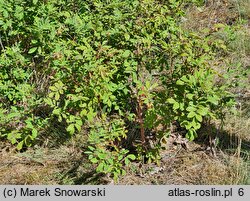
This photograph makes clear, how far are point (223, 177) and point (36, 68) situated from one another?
195 centimetres

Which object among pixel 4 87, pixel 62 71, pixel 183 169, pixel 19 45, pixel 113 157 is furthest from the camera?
pixel 19 45

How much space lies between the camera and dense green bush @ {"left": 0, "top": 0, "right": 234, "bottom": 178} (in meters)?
2.60

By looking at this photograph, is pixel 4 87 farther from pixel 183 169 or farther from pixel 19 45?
pixel 183 169

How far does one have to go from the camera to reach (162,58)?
290 centimetres

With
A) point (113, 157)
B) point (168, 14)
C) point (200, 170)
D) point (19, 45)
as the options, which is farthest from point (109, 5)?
point (200, 170)

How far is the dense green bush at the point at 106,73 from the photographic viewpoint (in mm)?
2604

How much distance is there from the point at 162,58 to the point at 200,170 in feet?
2.98

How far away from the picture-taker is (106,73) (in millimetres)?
2611

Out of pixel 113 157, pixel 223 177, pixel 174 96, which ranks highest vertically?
pixel 174 96

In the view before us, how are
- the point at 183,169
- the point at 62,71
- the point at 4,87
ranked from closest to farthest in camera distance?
the point at 62,71 < the point at 183,169 < the point at 4,87

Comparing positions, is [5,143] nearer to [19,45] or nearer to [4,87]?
[4,87]

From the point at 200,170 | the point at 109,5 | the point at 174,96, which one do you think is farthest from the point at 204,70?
the point at 109,5

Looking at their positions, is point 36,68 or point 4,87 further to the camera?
point 36,68

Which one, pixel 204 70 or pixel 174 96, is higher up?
pixel 204 70
